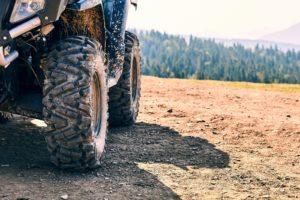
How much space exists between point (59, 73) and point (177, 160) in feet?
6.17

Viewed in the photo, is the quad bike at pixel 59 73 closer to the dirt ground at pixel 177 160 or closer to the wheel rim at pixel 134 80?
the dirt ground at pixel 177 160

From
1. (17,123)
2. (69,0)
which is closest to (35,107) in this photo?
(69,0)

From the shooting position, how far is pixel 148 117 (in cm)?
924

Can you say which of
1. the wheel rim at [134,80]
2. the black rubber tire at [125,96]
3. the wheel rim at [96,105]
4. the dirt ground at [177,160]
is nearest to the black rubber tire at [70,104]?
the dirt ground at [177,160]

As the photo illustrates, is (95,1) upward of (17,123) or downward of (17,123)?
upward

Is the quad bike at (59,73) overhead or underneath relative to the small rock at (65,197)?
overhead

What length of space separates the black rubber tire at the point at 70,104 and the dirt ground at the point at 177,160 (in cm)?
21

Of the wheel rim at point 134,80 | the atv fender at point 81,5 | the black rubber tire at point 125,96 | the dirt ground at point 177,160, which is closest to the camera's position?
the dirt ground at point 177,160

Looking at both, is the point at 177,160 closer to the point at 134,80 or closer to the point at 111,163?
the point at 111,163

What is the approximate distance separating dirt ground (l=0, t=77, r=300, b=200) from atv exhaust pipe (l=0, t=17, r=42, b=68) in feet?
3.24

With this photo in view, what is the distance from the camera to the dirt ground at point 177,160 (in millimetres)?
4648

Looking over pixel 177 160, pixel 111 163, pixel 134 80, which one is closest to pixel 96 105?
pixel 111 163

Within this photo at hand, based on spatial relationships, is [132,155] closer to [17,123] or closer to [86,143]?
[86,143]

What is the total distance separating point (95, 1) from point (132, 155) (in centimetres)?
175
